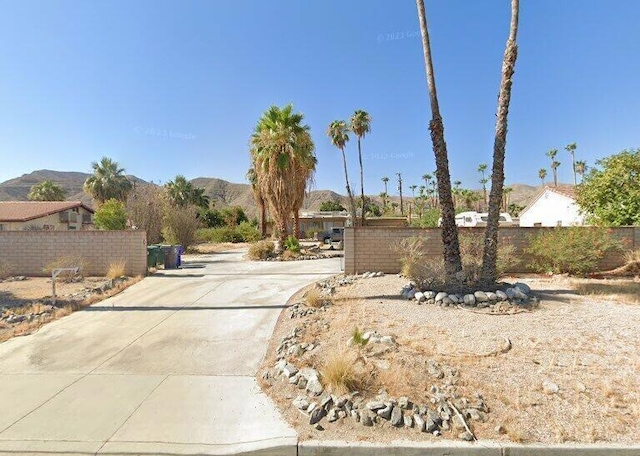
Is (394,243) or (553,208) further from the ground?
(553,208)

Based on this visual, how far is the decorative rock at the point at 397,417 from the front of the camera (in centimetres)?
343

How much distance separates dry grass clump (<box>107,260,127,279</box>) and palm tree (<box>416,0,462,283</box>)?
35.5 feet

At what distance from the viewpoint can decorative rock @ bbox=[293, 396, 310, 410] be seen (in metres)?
3.80

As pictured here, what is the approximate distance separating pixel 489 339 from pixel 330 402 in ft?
10.3

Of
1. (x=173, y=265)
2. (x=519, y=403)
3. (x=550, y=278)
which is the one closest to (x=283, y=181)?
(x=173, y=265)

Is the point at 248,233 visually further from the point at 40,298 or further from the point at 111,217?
the point at 40,298

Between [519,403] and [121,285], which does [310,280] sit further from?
[519,403]

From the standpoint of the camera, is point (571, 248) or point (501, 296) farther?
point (571, 248)

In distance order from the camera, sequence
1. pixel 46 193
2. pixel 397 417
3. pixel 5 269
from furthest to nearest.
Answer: pixel 46 193 < pixel 5 269 < pixel 397 417

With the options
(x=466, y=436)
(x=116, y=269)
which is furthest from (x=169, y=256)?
(x=466, y=436)

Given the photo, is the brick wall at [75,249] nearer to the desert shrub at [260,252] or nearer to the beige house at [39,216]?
the desert shrub at [260,252]

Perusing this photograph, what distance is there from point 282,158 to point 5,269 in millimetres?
12276

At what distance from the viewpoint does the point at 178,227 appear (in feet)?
77.1

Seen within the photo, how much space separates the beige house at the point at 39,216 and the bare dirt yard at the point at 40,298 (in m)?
22.6
